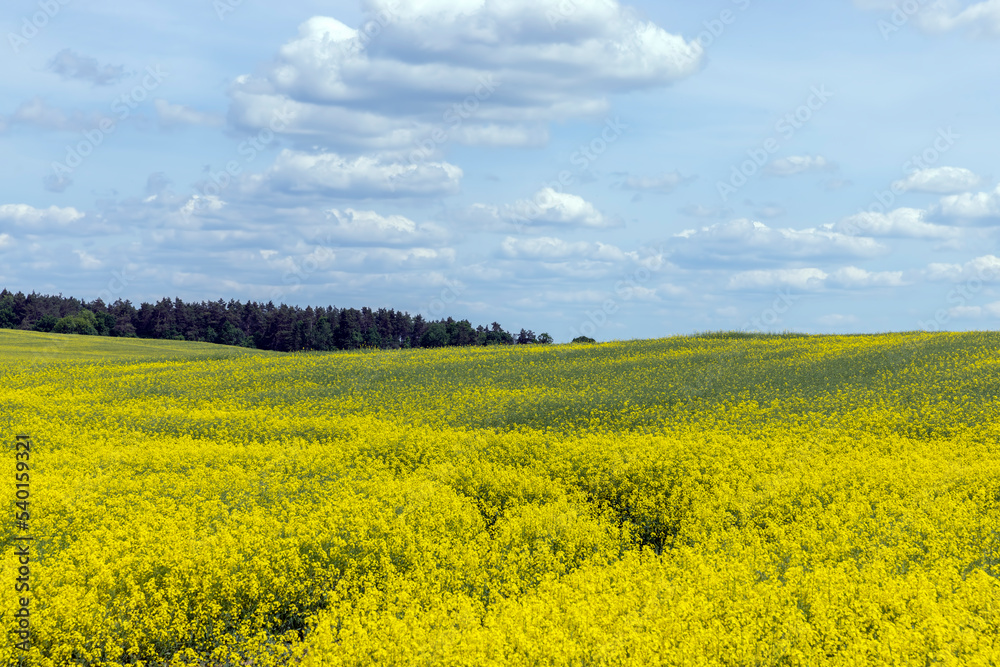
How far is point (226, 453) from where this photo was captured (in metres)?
19.0

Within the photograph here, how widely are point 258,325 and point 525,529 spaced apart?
126796mm

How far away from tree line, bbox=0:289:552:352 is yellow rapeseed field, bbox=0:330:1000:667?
87.8 m

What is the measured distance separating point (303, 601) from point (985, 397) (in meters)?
24.2

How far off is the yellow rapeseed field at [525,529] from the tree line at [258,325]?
8779 cm

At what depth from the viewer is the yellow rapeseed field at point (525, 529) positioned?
8264 millimetres

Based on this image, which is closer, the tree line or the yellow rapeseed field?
the yellow rapeseed field

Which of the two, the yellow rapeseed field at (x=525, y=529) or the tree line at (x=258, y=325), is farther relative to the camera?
the tree line at (x=258, y=325)

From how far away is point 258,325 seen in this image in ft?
431

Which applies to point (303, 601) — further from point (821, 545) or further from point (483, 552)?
point (821, 545)

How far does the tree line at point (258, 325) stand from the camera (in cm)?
11581

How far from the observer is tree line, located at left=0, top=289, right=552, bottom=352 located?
116m

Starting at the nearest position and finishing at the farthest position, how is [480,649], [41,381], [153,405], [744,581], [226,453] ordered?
[480,649], [744,581], [226,453], [153,405], [41,381]

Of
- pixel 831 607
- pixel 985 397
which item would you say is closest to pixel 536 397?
pixel 985 397

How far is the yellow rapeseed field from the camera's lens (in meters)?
8.26
